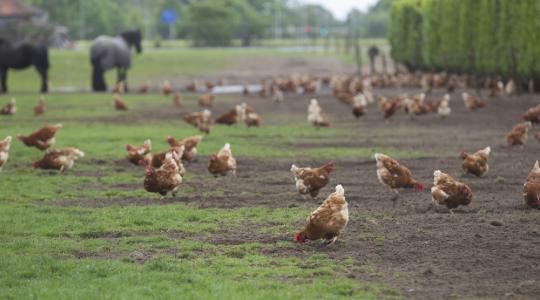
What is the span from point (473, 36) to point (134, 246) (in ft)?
124

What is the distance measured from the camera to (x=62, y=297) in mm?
10273

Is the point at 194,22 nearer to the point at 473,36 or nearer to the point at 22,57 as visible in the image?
the point at 22,57

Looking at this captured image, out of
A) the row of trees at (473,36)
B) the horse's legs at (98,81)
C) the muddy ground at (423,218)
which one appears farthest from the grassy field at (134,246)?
the horse's legs at (98,81)

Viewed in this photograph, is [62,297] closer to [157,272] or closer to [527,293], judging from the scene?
[157,272]

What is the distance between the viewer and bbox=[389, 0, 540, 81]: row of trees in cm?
4063

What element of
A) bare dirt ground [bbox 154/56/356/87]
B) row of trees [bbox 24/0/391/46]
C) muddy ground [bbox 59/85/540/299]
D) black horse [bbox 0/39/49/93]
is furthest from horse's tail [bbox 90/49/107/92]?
row of trees [bbox 24/0/391/46]

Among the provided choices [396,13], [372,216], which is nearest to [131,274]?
[372,216]

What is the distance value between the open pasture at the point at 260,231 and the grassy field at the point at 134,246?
22 mm

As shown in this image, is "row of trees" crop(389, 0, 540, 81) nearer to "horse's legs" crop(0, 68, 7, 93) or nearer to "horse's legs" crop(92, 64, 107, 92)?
"horse's legs" crop(92, 64, 107, 92)

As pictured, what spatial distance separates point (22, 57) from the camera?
171 feet

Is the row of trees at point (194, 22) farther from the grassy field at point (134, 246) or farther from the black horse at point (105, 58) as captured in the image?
the grassy field at point (134, 246)

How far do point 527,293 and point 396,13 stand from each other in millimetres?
59710

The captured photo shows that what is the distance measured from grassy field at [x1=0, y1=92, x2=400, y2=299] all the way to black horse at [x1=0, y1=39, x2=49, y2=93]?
95.1 ft

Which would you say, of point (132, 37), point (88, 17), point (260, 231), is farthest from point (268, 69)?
point (260, 231)
